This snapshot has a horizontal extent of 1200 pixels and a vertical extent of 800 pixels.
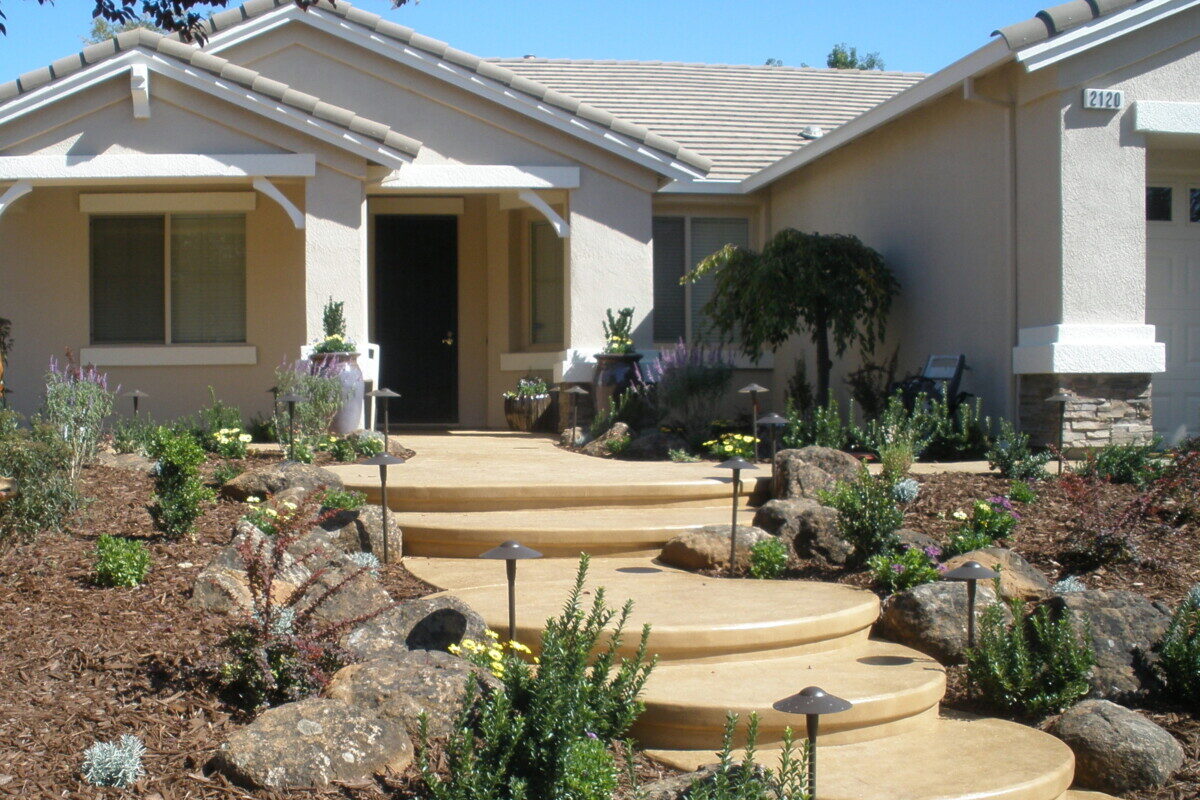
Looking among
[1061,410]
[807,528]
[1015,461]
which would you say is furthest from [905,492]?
[1061,410]

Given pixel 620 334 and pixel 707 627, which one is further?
pixel 620 334

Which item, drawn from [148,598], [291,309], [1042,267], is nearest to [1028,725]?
[148,598]

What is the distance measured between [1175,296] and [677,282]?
569cm

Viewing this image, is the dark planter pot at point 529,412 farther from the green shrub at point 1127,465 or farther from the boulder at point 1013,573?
the boulder at point 1013,573

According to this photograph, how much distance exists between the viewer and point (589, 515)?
7559 millimetres

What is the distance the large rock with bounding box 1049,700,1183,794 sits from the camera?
15.4ft

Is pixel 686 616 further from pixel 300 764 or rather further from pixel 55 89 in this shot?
pixel 55 89

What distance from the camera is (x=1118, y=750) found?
4.73 m

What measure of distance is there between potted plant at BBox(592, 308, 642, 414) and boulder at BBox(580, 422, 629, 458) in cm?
94

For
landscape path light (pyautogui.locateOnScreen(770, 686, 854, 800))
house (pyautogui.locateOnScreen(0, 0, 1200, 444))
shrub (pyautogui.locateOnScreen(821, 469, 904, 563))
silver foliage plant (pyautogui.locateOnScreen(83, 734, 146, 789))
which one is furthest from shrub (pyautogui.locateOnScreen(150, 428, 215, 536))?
house (pyautogui.locateOnScreen(0, 0, 1200, 444))

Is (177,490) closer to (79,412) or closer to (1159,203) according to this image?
(79,412)

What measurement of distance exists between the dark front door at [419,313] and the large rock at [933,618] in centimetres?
882

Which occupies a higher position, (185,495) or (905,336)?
(905,336)

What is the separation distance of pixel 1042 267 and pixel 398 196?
23.9 ft
